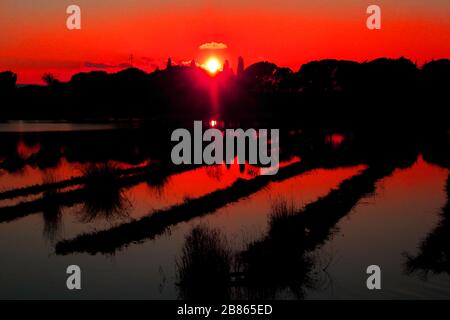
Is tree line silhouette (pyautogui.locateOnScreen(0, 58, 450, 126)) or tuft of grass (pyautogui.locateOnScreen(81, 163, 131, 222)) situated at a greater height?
tree line silhouette (pyautogui.locateOnScreen(0, 58, 450, 126))

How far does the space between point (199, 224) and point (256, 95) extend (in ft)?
417

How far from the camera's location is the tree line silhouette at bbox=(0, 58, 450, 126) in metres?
106

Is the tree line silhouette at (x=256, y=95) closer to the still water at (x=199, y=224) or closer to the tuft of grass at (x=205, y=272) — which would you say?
the still water at (x=199, y=224)

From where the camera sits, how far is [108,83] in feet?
513

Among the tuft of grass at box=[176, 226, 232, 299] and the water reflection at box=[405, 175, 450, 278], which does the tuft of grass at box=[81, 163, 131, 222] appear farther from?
the water reflection at box=[405, 175, 450, 278]

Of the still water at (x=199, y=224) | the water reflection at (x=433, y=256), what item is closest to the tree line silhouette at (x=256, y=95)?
the still water at (x=199, y=224)

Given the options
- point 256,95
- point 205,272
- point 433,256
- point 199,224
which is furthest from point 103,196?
point 256,95

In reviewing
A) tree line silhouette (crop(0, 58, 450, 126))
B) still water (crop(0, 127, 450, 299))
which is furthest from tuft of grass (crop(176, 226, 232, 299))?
tree line silhouette (crop(0, 58, 450, 126))

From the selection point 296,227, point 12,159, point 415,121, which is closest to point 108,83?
point 415,121

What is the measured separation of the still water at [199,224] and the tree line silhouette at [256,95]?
65061mm

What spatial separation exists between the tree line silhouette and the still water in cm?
6506

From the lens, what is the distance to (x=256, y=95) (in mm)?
143625

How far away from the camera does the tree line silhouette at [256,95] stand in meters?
106
